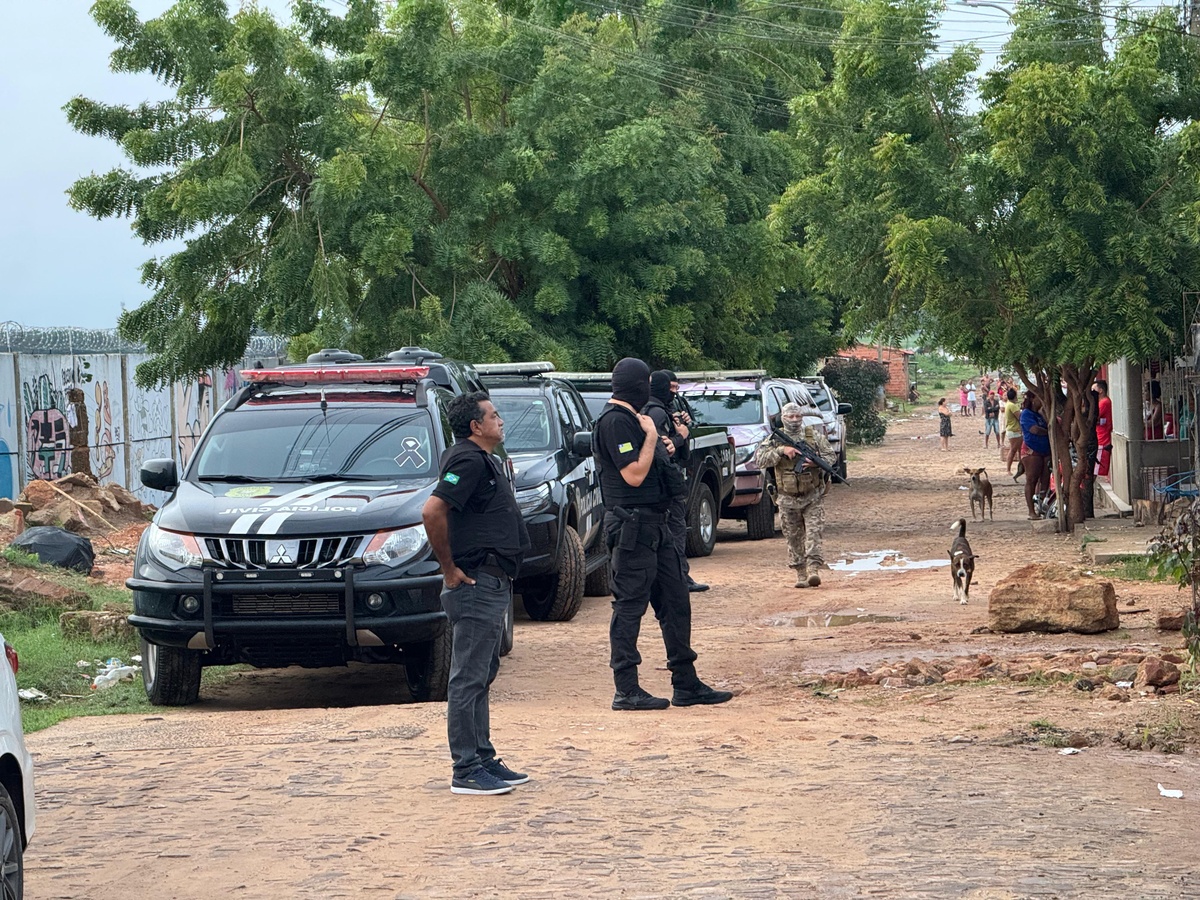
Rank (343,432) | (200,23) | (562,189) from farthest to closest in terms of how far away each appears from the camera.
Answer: (562,189) → (200,23) → (343,432)

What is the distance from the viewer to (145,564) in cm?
877

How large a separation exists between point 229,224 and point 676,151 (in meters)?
6.41

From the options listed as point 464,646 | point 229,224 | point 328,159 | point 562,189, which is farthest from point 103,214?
point 464,646

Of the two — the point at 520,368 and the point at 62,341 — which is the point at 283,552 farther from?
the point at 62,341

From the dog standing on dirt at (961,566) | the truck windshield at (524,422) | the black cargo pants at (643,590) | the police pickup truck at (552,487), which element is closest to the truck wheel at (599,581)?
the police pickup truck at (552,487)

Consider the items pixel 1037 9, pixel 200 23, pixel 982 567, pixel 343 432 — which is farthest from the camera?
pixel 200 23

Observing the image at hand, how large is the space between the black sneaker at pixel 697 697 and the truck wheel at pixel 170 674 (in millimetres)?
2779

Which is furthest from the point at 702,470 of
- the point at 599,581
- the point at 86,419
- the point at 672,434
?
the point at 86,419

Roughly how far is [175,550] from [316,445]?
128cm

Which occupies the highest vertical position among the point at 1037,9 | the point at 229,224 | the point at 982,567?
the point at 1037,9

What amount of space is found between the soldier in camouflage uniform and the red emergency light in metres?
5.53

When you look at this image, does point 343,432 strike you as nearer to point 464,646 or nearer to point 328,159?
point 464,646

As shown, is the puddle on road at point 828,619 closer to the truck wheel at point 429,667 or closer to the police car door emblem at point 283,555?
the truck wheel at point 429,667

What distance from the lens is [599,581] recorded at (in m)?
14.2
